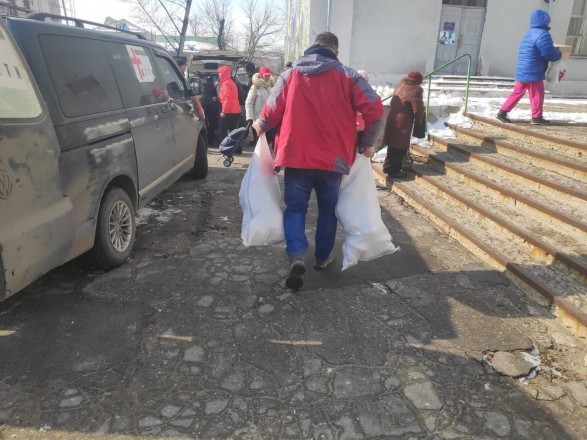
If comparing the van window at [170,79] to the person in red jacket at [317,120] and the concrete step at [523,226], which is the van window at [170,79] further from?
the concrete step at [523,226]

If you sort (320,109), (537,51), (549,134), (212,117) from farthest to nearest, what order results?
(212,117) → (537,51) → (549,134) → (320,109)

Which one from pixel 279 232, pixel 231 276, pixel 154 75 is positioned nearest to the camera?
pixel 279 232

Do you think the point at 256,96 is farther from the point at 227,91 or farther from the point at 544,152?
the point at 544,152

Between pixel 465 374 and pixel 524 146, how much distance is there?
170 inches

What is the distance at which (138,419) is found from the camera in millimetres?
2217

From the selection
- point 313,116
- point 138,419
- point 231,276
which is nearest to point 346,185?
point 313,116

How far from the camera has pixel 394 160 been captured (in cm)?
644

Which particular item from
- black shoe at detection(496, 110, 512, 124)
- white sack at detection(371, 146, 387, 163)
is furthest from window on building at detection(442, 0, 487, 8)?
white sack at detection(371, 146, 387, 163)

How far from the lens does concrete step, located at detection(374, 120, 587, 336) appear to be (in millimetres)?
3520

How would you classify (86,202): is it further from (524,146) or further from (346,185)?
(524,146)

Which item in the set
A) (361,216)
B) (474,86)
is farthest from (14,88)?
(474,86)

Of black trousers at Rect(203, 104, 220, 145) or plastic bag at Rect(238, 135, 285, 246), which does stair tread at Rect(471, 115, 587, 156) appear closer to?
plastic bag at Rect(238, 135, 285, 246)

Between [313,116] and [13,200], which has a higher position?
[313,116]

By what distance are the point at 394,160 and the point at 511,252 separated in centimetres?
275
